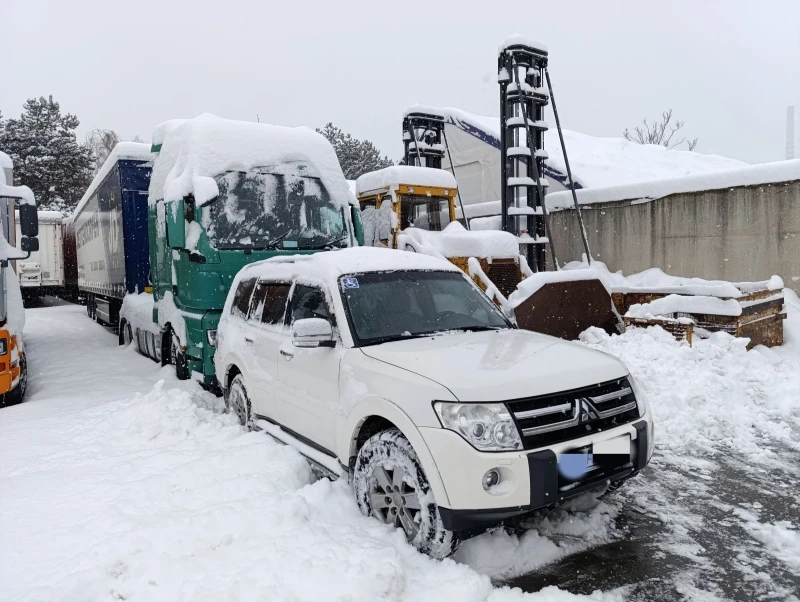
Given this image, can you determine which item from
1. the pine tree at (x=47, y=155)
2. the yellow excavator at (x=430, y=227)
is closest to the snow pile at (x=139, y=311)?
the yellow excavator at (x=430, y=227)

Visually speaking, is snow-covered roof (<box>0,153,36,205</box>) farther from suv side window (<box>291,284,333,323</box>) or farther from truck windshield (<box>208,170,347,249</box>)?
suv side window (<box>291,284,333,323</box>)

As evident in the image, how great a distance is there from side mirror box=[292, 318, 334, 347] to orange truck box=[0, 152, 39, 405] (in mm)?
4447

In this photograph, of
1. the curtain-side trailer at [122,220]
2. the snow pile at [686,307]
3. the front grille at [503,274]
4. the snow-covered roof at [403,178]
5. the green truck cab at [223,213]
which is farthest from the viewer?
the snow-covered roof at [403,178]

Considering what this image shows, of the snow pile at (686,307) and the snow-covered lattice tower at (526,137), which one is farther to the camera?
the snow-covered lattice tower at (526,137)

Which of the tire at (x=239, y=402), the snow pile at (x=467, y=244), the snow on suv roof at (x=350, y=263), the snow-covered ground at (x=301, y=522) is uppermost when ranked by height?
the snow pile at (x=467, y=244)

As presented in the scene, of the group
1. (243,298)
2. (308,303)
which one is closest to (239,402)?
(243,298)

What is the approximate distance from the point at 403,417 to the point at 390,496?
527mm

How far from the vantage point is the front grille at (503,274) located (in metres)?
10.3

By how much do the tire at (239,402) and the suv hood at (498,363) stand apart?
1994 mm

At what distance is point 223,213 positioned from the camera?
22.1ft

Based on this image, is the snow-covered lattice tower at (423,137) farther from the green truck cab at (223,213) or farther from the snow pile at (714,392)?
the snow pile at (714,392)

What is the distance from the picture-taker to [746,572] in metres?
3.19

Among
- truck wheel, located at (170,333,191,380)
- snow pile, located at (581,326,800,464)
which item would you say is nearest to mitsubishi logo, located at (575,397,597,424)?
snow pile, located at (581,326,800,464)

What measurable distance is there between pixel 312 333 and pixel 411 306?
0.82 meters
